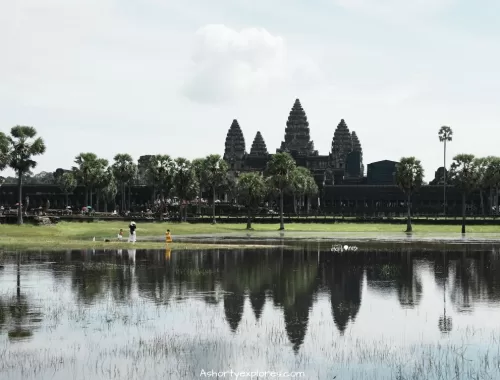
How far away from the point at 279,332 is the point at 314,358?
2828 millimetres

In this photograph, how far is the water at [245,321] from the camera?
17.0 meters

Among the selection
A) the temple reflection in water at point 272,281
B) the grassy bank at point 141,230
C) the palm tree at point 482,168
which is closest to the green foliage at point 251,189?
the grassy bank at point 141,230

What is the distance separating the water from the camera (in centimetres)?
1703

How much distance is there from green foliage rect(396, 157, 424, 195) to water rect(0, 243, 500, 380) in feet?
203

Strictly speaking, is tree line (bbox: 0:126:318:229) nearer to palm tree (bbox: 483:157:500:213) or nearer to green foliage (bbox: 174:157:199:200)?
green foliage (bbox: 174:157:199:200)

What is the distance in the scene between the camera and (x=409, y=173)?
100375 millimetres

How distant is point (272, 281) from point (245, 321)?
996cm

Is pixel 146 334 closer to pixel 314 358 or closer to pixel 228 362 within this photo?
pixel 228 362

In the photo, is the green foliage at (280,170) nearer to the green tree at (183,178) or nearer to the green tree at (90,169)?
the green tree at (183,178)

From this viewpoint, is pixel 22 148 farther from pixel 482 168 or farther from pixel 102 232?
pixel 482 168

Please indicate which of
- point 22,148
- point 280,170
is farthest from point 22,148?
point 280,170

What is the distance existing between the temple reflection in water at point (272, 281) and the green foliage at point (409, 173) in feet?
172

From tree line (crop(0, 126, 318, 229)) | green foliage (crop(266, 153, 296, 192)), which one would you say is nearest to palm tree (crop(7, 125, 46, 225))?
tree line (crop(0, 126, 318, 229))

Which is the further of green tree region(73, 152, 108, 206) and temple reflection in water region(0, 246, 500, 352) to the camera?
green tree region(73, 152, 108, 206)
